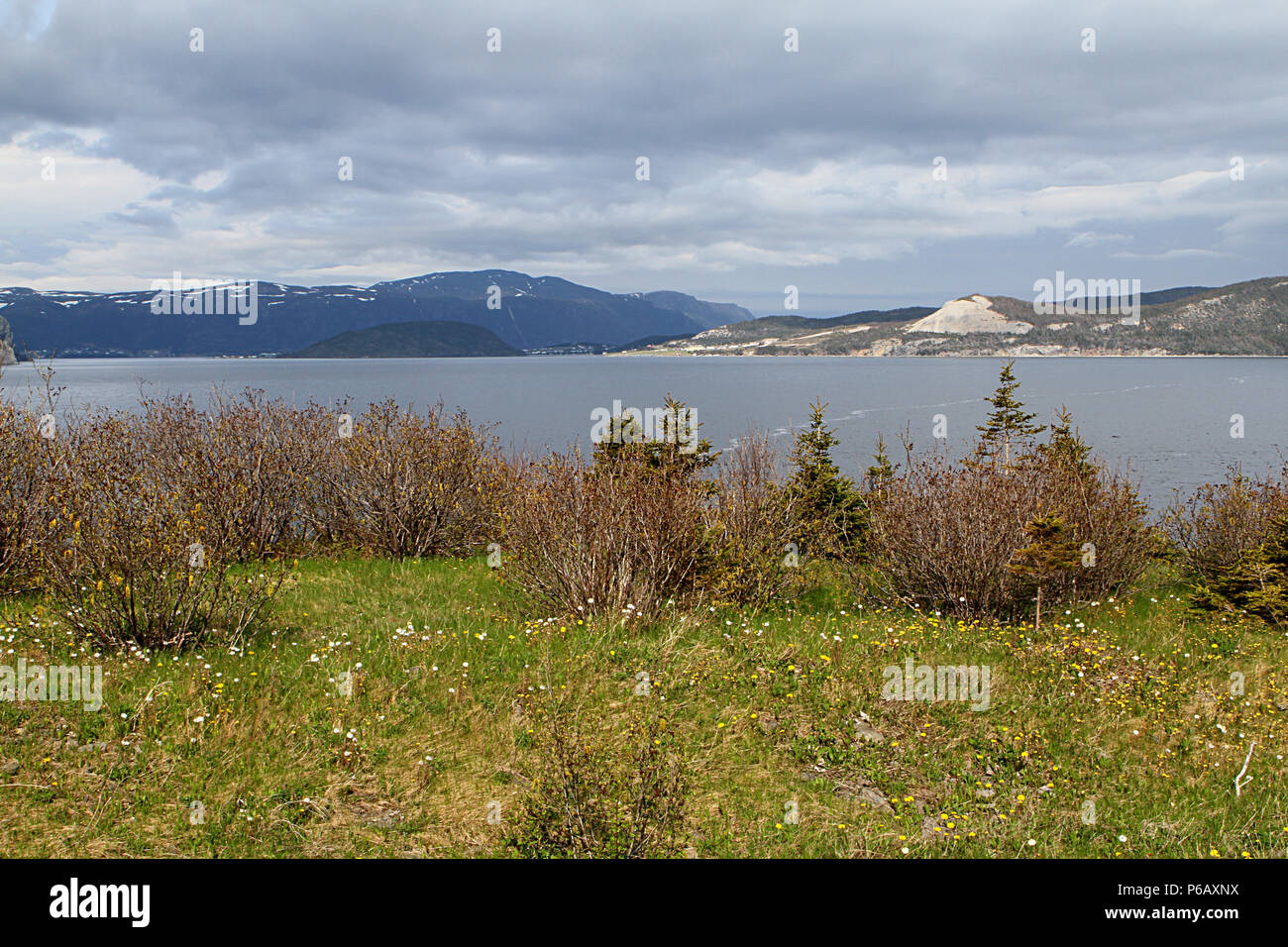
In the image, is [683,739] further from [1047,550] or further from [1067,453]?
[1067,453]

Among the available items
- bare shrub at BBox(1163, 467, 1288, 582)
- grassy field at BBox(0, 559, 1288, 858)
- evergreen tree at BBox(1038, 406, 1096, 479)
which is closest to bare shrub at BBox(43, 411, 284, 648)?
grassy field at BBox(0, 559, 1288, 858)

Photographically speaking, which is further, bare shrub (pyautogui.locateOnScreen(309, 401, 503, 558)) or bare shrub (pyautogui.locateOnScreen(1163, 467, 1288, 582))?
bare shrub (pyautogui.locateOnScreen(309, 401, 503, 558))

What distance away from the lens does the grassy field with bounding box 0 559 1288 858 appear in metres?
5.87

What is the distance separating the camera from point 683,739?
23.7ft

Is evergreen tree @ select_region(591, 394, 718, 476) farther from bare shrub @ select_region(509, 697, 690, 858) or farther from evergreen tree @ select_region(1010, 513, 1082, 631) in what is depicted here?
bare shrub @ select_region(509, 697, 690, 858)

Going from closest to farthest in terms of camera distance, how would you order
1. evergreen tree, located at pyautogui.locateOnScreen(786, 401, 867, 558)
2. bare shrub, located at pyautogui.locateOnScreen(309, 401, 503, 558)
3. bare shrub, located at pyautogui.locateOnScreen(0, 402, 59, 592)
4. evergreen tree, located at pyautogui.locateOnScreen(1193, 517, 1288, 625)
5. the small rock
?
the small rock
bare shrub, located at pyautogui.locateOnScreen(0, 402, 59, 592)
evergreen tree, located at pyautogui.locateOnScreen(1193, 517, 1288, 625)
bare shrub, located at pyautogui.locateOnScreen(309, 401, 503, 558)
evergreen tree, located at pyautogui.locateOnScreen(786, 401, 867, 558)

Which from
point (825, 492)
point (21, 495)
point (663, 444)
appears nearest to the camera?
point (21, 495)

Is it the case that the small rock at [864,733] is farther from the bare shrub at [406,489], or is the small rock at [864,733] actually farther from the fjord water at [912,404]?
the fjord water at [912,404]

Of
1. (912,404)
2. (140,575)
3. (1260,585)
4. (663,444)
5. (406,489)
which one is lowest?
(1260,585)

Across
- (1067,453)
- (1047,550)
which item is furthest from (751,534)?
(1067,453)

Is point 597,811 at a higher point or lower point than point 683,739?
higher

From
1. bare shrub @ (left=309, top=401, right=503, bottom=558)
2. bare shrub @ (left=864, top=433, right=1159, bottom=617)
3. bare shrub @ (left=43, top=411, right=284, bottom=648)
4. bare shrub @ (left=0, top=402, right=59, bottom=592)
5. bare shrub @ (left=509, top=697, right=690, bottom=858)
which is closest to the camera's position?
bare shrub @ (left=509, top=697, right=690, bottom=858)

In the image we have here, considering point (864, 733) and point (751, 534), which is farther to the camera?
point (751, 534)
